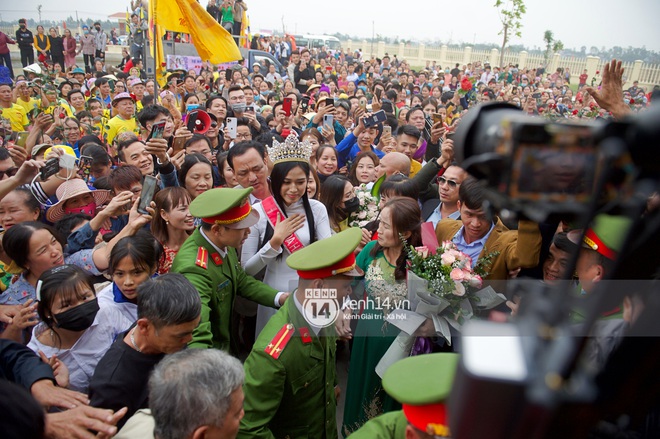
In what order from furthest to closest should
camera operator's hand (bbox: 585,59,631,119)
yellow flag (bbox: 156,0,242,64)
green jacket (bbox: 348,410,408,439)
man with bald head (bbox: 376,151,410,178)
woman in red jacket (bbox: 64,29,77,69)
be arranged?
woman in red jacket (bbox: 64,29,77,69) < yellow flag (bbox: 156,0,242,64) < man with bald head (bbox: 376,151,410,178) < camera operator's hand (bbox: 585,59,631,119) < green jacket (bbox: 348,410,408,439)

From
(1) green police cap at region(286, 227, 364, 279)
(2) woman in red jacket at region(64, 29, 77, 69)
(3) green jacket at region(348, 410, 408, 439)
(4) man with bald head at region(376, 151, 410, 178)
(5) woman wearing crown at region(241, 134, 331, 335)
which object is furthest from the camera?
(2) woman in red jacket at region(64, 29, 77, 69)

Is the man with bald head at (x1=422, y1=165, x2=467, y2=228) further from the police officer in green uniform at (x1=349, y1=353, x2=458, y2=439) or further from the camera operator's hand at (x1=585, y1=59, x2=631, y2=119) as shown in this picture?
the police officer in green uniform at (x1=349, y1=353, x2=458, y2=439)

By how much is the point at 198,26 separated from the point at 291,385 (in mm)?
6984

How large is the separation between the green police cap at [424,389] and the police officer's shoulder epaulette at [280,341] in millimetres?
777

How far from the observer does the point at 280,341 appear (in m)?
2.27

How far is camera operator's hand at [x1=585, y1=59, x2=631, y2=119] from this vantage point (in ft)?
8.24

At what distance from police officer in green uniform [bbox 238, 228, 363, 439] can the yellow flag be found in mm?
6276

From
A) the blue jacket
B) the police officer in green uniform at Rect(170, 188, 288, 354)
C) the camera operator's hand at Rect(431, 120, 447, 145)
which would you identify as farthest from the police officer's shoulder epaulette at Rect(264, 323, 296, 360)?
the blue jacket

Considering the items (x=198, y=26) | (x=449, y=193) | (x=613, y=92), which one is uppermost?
(x=198, y=26)

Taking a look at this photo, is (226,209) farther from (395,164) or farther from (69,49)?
(69,49)

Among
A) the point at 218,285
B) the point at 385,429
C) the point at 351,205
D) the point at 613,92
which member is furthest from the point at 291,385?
the point at 613,92

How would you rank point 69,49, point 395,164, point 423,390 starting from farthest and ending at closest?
1. point 69,49
2. point 395,164
3. point 423,390

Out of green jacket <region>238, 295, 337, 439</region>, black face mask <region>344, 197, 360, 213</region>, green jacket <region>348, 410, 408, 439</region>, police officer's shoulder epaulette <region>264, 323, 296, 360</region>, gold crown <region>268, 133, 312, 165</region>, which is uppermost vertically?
gold crown <region>268, 133, 312, 165</region>

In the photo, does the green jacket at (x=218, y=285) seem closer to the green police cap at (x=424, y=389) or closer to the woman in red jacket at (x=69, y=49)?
the green police cap at (x=424, y=389)
